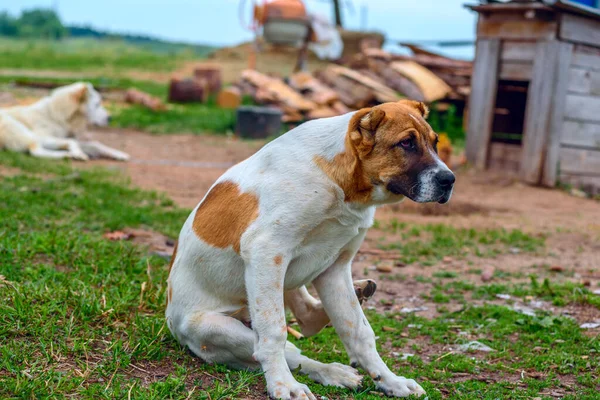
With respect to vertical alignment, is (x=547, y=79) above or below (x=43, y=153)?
above

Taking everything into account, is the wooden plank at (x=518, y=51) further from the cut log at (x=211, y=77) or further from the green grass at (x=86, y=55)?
the green grass at (x=86, y=55)

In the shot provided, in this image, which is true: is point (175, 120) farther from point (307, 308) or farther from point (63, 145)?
point (307, 308)

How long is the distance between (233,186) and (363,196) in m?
0.64

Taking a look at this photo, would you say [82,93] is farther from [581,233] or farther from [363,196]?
[363,196]

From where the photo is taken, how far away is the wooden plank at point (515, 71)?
32.5 ft

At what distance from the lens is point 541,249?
673cm

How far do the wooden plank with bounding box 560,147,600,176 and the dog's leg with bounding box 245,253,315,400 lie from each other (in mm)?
7490

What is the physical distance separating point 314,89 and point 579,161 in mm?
5982

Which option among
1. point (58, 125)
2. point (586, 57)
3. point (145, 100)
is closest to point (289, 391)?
point (586, 57)

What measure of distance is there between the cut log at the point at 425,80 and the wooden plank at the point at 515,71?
147 inches

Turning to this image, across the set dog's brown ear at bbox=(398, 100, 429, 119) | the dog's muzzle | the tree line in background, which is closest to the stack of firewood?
A: dog's brown ear at bbox=(398, 100, 429, 119)

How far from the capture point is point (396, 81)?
14.7 m

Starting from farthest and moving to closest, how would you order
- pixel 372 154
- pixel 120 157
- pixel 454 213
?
pixel 120 157
pixel 454 213
pixel 372 154

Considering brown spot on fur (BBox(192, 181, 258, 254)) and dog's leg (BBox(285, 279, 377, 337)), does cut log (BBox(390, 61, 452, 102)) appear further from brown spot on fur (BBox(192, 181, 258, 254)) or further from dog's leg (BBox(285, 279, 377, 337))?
brown spot on fur (BBox(192, 181, 258, 254))
